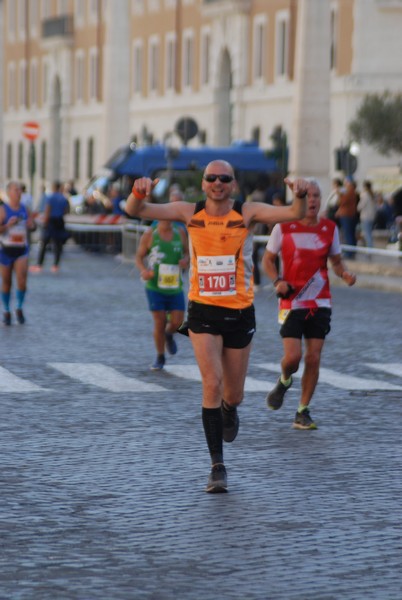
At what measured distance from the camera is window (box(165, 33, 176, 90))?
73438 millimetres

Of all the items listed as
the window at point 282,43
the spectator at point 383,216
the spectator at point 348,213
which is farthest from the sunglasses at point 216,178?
the window at point 282,43

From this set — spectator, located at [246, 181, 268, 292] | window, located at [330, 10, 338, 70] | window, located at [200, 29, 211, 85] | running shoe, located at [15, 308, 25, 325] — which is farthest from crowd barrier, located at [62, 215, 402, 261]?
window, located at [200, 29, 211, 85]

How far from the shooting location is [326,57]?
37.9m

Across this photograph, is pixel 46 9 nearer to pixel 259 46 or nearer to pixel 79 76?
pixel 79 76

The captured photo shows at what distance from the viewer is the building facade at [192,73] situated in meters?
38.6

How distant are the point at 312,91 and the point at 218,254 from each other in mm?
28613

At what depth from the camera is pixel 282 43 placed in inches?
2522

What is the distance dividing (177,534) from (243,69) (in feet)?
194

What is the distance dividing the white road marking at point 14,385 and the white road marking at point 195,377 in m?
1.40

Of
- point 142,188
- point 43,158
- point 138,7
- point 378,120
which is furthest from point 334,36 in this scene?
→ point 142,188

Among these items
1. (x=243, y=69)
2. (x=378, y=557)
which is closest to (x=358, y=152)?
(x=243, y=69)

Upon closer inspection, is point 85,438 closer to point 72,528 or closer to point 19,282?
point 72,528

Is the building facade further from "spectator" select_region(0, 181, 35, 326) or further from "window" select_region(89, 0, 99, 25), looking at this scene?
"spectator" select_region(0, 181, 35, 326)

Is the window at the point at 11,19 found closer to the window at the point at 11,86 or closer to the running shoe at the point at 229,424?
the window at the point at 11,86
